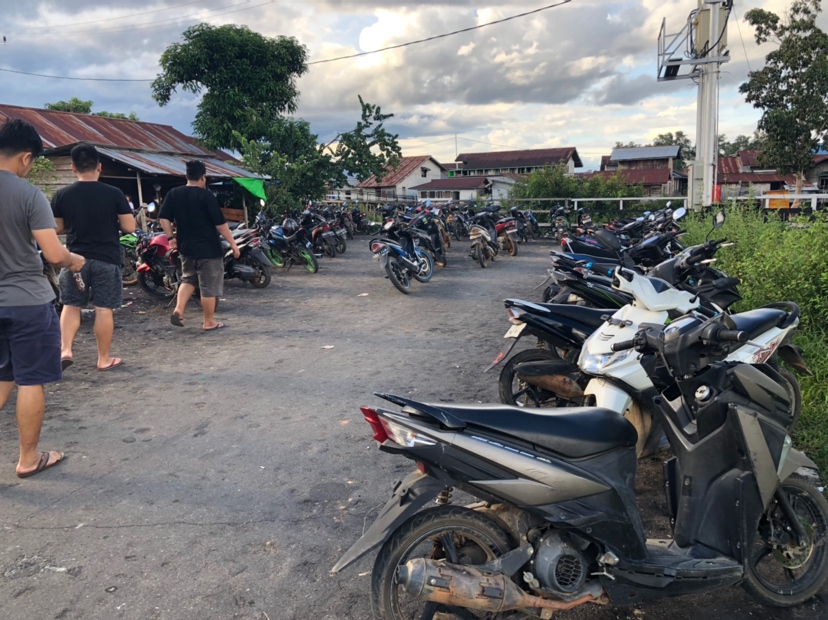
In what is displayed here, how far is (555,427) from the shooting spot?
82.2 inches

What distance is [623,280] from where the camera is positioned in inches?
139

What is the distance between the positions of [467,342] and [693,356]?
4257 mm

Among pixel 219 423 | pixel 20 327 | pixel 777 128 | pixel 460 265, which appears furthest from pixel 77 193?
pixel 777 128

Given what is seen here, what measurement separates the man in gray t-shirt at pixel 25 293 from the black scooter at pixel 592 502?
2.35m

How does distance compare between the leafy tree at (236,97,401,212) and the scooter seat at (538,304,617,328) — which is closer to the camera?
the scooter seat at (538,304,617,328)

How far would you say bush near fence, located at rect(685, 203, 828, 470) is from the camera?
3.80 metres

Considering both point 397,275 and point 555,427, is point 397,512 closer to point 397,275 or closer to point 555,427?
point 555,427

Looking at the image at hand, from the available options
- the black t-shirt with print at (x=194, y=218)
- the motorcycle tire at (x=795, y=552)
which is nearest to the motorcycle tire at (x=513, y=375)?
the motorcycle tire at (x=795, y=552)

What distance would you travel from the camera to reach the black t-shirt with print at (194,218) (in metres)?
6.41

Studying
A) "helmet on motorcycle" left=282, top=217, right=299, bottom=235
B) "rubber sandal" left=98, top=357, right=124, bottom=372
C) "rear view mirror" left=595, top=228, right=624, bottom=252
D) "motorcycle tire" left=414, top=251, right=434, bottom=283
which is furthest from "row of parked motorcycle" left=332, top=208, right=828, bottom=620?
"helmet on motorcycle" left=282, top=217, right=299, bottom=235

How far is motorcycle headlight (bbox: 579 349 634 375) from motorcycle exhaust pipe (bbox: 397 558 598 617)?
1521 millimetres

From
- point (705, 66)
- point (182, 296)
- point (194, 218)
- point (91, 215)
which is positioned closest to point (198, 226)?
point (194, 218)

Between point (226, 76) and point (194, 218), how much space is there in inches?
715

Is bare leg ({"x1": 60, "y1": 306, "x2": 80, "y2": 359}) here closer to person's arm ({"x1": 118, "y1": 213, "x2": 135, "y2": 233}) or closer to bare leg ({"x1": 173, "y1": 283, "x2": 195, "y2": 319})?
person's arm ({"x1": 118, "y1": 213, "x2": 135, "y2": 233})
